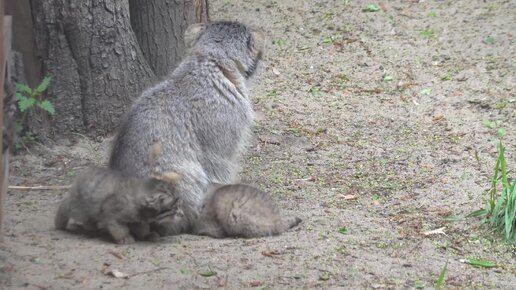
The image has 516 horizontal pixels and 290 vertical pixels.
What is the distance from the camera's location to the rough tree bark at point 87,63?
768 centimetres

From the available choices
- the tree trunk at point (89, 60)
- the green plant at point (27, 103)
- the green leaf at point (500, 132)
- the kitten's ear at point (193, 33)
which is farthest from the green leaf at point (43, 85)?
the green leaf at point (500, 132)

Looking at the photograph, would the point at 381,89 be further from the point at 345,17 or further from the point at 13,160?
the point at 13,160

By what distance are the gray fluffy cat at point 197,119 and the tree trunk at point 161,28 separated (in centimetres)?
126

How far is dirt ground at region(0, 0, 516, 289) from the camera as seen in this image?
5742mm

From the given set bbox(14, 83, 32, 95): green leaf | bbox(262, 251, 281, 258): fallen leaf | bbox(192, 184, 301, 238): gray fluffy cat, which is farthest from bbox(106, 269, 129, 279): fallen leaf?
bbox(14, 83, 32, 95): green leaf

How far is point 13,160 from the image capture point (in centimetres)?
778

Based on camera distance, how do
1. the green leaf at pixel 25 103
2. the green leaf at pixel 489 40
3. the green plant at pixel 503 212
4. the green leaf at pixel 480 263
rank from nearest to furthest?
the green leaf at pixel 480 263 → the green plant at pixel 503 212 → the green leaf at pixel 25 103 → the green leaf at pixel 489 40

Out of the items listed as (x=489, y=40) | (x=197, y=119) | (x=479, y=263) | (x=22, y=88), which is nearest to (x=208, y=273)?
(x=197, y=119)

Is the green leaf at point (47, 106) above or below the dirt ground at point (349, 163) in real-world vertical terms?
above

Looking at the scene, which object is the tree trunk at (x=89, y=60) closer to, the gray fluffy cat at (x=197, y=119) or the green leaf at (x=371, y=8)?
the gray fluffy cat at (x=197, y=119)

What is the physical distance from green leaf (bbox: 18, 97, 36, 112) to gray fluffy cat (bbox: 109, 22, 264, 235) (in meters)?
1.14

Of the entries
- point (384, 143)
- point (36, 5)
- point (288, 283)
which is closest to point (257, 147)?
point (384, 143)

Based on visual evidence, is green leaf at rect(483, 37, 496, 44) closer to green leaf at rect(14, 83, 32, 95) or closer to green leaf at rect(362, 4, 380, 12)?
green leaf at rect(362, 4, 380, 12)

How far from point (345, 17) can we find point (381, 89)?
1.66 meters
